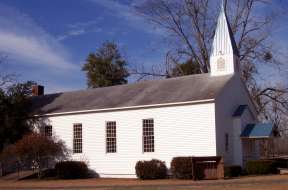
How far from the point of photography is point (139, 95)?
1380 inches

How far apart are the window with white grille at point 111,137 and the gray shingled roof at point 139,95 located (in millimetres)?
1389

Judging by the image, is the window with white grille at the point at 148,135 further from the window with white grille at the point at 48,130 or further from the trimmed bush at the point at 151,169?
the window with white grille at the point at 48,130

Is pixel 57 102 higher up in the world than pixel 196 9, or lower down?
lower down

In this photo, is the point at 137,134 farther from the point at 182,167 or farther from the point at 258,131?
the point at 258,131

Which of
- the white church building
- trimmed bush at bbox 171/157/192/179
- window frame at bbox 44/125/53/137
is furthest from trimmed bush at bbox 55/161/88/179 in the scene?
trimmed bush at bbox 171/157/192/179

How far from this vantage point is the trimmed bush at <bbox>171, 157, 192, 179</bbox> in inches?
1133

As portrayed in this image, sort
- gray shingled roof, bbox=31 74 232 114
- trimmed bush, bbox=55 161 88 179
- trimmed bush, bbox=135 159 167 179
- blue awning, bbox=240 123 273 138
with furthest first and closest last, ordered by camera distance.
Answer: trimmed bush, bbox=55 161 88 179 < gray shingled roof, bbox=31 74 232 114 < blue awning, bbox=240 123 273 138 < trimmed bush, bbox=135 159 167 179

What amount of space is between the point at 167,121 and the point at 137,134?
2597mm

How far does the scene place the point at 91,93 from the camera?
4006cm

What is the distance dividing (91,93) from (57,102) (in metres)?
3.08

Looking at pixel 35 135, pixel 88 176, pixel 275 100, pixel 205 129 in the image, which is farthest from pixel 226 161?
pixel 275 100

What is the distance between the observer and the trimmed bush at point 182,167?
94.4 feet

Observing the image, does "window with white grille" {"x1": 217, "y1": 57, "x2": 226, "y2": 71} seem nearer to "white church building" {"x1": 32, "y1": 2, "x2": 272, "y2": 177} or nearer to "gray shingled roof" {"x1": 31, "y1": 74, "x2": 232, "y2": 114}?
"white church building" {"x1": 32, "y1": 2, "x2": 272, "y2": 177}

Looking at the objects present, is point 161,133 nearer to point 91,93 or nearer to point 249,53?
point 91,93
